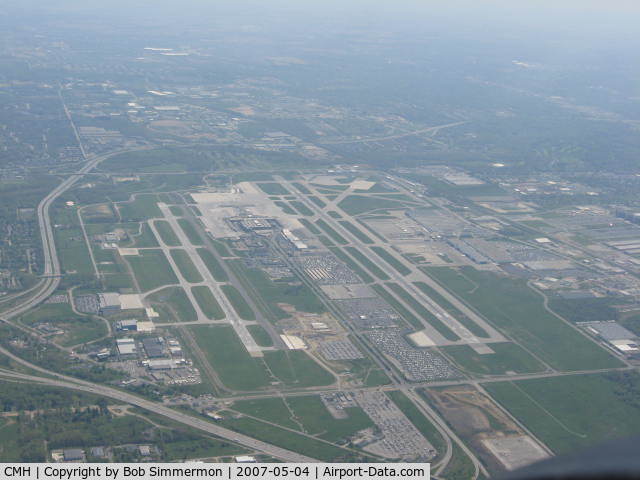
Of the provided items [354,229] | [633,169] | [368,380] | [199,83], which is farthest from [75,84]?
[368,380]

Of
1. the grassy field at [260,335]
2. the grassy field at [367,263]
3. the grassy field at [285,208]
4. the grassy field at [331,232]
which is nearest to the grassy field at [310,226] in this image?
the grassy field at [331,232]

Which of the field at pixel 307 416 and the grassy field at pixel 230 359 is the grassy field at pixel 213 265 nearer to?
the grassy field at pixel 230 359

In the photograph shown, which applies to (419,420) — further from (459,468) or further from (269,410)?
(269,410)

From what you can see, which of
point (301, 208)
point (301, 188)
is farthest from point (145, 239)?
point (301, 188)

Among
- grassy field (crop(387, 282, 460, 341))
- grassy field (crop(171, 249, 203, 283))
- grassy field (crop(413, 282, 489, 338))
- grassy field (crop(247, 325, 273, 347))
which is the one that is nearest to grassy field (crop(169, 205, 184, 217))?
grassy field (crop(171, 249, 203, 283))

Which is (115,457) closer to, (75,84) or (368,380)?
(368,380)
